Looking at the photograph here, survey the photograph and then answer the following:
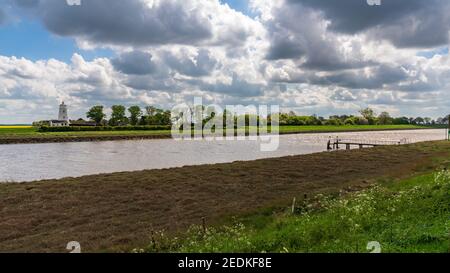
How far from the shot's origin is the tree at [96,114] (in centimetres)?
18175

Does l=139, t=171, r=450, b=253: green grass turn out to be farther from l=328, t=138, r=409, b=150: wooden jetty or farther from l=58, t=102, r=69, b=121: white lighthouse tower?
l=58, t=102, r=69, b=121: white lighthouse tower

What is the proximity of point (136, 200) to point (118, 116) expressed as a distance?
159 metres

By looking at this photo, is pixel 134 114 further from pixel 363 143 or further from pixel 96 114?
pixel 363 143

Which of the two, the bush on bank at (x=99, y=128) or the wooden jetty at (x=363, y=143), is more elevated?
the bush on bank at (x=99, y=128)

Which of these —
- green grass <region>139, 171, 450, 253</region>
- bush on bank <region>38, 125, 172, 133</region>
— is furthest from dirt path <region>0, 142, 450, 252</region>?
bush on bank <region>38, 125, 172, 133</region>

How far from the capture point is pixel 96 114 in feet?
597

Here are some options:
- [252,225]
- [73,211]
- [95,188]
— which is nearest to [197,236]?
[252,225]

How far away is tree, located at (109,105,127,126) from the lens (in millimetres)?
177500

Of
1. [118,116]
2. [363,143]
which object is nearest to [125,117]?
[118,116]

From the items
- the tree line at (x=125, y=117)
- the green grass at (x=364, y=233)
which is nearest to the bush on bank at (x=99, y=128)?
the tree line at (x=125, y=117)

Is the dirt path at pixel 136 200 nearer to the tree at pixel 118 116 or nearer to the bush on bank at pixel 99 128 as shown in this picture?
the bush on bank at pixel 99 128

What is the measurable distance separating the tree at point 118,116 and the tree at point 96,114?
7.70 metres
